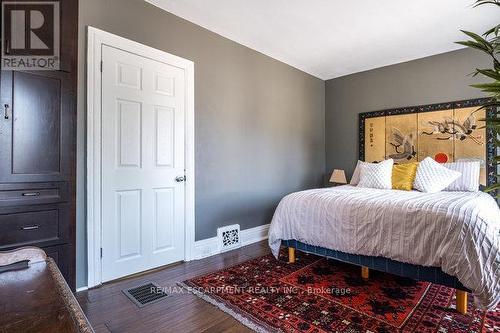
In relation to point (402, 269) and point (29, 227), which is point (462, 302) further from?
point (29, 227)

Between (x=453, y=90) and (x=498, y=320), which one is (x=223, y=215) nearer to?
(x=498, y=320)

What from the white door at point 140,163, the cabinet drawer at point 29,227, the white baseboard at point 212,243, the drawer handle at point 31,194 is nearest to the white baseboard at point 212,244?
the white baseboard at point 212,243

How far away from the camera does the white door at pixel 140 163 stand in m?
2.38

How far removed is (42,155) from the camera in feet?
5.99

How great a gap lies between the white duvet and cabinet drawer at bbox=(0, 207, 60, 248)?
6.24ft

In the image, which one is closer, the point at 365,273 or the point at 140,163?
the point at 365,273

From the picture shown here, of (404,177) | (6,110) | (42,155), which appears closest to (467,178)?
(404,177)

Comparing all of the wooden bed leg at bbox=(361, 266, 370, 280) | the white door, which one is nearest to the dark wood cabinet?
the white door

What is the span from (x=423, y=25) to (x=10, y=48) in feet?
12.6

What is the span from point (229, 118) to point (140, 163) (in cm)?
126

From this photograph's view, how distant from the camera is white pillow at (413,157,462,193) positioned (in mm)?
3203

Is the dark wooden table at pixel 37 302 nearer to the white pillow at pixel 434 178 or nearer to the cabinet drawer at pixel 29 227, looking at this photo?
the cabinet drawer at pixel 29 227

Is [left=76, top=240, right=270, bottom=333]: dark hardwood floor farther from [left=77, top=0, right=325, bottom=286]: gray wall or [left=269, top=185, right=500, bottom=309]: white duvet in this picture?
[left=269, top=185, right=500, bottom=309]: white duvet

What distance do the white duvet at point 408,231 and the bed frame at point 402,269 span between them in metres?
0.07
